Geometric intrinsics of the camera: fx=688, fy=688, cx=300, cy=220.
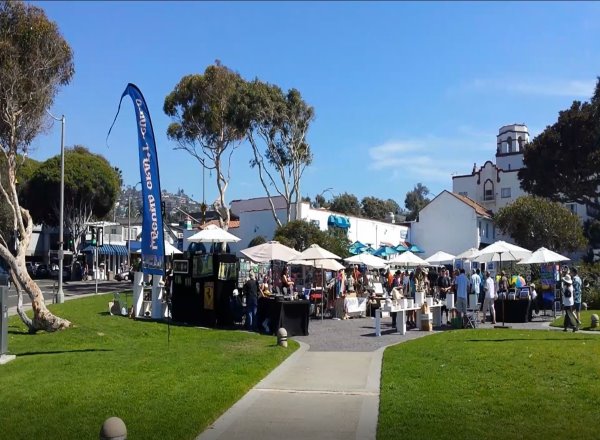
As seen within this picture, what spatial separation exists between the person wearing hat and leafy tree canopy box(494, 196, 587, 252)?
30588 millimetres

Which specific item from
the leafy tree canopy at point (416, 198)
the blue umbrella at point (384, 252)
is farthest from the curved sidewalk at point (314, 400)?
the leafy tree canopy at point (416, 198)

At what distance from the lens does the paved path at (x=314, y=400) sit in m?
7.91

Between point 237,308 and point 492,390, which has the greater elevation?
point 237,308

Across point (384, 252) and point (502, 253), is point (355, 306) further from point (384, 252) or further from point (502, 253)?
point (384, 252)

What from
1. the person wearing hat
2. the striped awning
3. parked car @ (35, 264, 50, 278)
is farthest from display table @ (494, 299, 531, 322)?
the striped awning

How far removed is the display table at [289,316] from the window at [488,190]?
2153 inches

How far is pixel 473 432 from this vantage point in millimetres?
7641

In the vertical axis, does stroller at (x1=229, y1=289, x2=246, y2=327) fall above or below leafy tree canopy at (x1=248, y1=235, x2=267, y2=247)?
below

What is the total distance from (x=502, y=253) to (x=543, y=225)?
965 inches

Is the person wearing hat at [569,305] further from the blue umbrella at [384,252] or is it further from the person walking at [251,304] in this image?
the blue umbrella at [384,252]

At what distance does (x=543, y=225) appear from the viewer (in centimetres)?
4894

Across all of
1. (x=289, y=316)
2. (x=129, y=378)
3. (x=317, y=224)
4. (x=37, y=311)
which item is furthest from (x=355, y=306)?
(x=317, y=224)

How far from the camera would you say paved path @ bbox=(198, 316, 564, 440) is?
791 cm

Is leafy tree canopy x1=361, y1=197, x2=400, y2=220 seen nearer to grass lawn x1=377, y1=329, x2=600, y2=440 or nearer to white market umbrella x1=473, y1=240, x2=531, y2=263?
white market umbrella x1=473, y1=240, x2=531, y2=263
